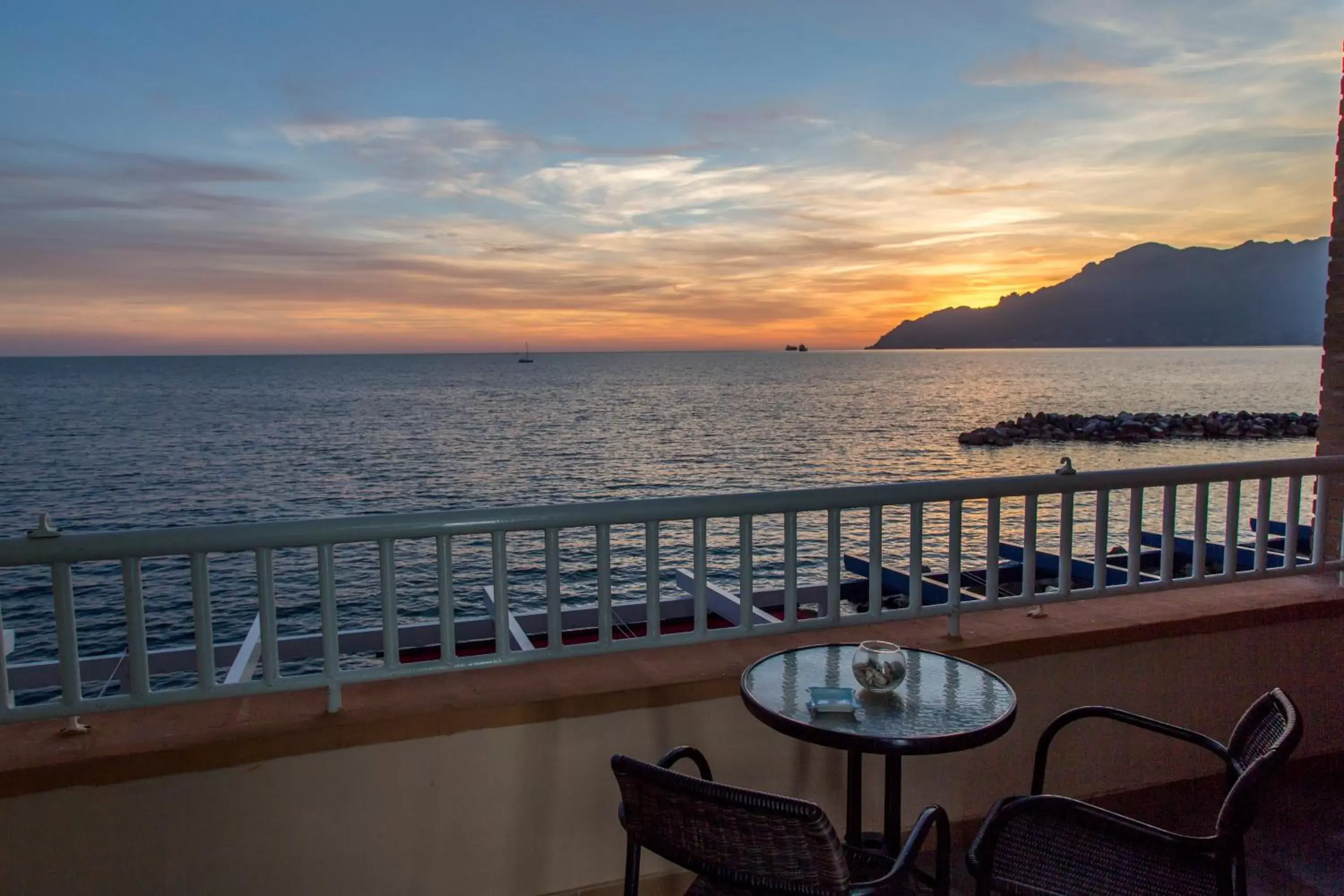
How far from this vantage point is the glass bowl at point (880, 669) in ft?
6.60

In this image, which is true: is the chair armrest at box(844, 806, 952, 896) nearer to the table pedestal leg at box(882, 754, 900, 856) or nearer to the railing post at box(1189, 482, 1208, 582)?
the table pedestal leg at box(882, 754, 900, 856)

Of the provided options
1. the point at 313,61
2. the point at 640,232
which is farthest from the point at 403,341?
the point at 313,61

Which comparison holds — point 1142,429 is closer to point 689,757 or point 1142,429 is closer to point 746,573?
point 746,573

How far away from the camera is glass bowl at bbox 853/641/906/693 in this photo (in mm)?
2012

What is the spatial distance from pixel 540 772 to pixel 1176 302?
15523cm

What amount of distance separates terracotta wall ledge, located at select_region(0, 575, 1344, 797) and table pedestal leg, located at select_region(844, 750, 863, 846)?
1.57 ft

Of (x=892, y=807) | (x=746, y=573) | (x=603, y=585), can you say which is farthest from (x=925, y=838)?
(x=603, y=585)

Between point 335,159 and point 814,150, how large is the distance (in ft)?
21.3

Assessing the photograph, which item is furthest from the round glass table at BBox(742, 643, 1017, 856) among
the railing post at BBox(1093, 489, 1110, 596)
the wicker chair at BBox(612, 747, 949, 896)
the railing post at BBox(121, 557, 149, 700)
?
the railing post at BBox(121, 557, 149, 700)

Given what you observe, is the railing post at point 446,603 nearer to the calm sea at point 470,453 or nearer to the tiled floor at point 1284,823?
the tiled floor at point 1284,823

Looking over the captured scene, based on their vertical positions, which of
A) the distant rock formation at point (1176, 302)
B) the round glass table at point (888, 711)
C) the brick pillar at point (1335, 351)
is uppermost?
the distant rock formation at point (1176, 302)

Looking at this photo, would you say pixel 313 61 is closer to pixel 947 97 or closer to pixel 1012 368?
pixel 947 97

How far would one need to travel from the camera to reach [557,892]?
7.91ft

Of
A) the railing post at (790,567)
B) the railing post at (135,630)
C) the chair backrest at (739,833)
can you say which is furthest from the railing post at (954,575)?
the railing post at (135,630)
